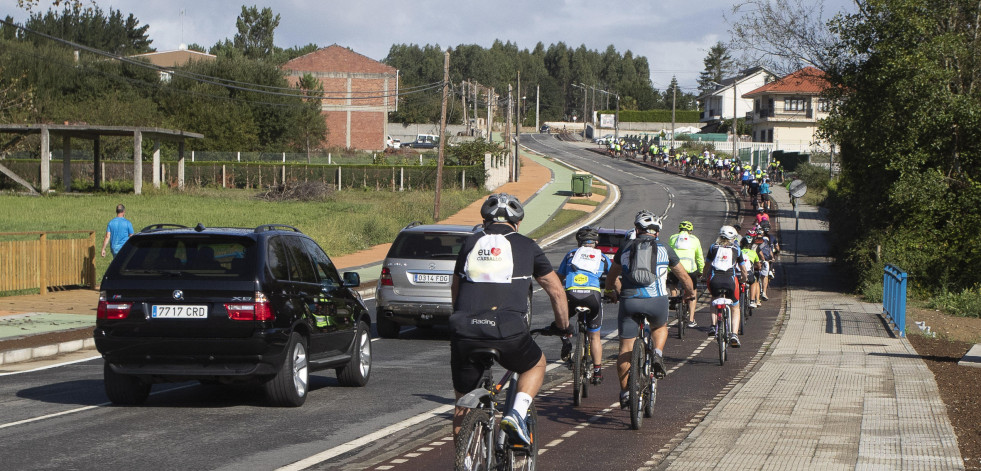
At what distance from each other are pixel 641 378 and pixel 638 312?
62cm

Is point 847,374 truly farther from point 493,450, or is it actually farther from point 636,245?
point 493,450

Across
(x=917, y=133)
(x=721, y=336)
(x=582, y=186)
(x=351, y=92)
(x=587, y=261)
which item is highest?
(x=351, y=92)

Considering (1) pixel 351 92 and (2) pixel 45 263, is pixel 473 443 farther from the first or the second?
(1) pixel 351 92

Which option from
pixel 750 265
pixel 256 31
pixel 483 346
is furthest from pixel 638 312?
pixel 256 31

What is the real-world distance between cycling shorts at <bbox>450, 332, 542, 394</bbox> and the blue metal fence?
43.7 feet

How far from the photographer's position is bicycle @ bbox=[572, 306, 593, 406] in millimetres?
9656

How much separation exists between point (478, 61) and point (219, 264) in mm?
191734

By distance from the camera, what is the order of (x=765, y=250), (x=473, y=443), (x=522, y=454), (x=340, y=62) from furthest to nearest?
(x=340, y=62)
(x=765, y=250)
(x=522, y=454)
(x=473, y=443)

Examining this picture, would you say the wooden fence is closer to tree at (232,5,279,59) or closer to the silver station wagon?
the silver station wagon

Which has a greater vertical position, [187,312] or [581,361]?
[187,312]

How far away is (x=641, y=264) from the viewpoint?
888 centimetres

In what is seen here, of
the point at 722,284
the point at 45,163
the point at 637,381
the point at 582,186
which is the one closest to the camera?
the point at 637,381

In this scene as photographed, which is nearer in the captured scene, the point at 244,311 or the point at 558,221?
the point at 244,311

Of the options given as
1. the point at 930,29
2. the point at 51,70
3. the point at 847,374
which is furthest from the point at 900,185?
the point at 51,70
